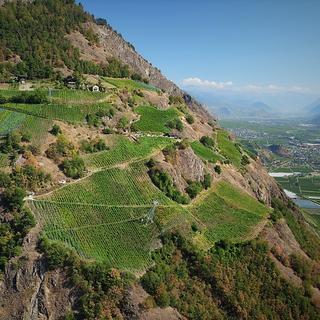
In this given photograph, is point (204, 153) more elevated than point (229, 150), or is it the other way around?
point (204, 153)

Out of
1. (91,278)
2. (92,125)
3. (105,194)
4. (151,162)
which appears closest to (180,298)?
(91,278)

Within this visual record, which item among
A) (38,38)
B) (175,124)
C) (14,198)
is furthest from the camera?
(38,38)

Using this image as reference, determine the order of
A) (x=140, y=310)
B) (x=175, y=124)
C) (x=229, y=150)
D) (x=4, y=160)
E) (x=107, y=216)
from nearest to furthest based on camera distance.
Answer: (x=140, y=310) < (x=107, y=216) < (x=4, y=160) < (x=175, y=124) < (x=229, y=150)

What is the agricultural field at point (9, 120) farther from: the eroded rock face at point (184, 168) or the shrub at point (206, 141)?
the shrub at point (206, 141)

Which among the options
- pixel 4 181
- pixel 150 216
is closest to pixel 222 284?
pixel 150 216

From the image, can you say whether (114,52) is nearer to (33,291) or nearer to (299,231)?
(299,231)

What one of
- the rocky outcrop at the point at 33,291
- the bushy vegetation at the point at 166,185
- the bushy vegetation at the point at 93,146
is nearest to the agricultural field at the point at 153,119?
the bushy vegetation at the point at 93,146

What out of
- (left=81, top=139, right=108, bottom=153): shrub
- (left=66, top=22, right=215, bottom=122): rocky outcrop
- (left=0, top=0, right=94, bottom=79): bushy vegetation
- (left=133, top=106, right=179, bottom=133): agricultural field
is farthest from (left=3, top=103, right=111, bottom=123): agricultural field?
(left=66, top=22, right=215, bottom=122): rocky outcrop
